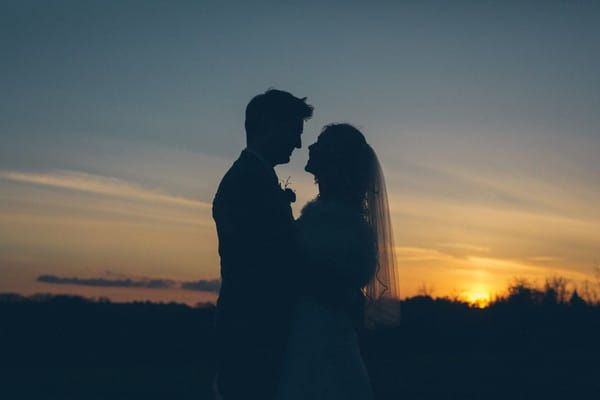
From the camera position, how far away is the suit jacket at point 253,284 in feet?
9.73

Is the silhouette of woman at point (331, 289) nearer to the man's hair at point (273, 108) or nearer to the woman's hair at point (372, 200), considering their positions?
the woman's hair at point (372, 200)

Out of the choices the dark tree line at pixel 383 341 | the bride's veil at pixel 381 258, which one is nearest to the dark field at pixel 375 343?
the dark tree line at pixel 383 341

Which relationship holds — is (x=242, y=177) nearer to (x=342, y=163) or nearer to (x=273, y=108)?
(x=273, y=108)

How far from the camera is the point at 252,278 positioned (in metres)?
2.96

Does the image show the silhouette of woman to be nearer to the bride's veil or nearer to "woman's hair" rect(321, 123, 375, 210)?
"woman's hair" rect(321, 123, 375, 210)

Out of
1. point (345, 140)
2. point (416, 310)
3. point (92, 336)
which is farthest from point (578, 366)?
point (345, 140)

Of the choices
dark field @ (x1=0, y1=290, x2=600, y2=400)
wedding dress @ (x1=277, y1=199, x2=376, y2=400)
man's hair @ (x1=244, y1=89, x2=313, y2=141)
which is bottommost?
dark field @ (x1=0, y1=290, x2=600, y2=400)

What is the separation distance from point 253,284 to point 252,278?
0.08 feet

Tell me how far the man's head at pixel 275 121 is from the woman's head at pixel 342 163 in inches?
15.8

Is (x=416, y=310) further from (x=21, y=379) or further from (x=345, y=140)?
(x=345, y=140)

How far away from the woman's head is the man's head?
0.40m

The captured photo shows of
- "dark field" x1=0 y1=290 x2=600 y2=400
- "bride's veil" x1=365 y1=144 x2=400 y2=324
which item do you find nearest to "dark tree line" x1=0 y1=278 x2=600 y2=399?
"dark field" x1=0 y1=290 x2=600 y2=400

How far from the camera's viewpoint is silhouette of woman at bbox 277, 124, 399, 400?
3.22 meters

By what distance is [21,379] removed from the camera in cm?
2383
